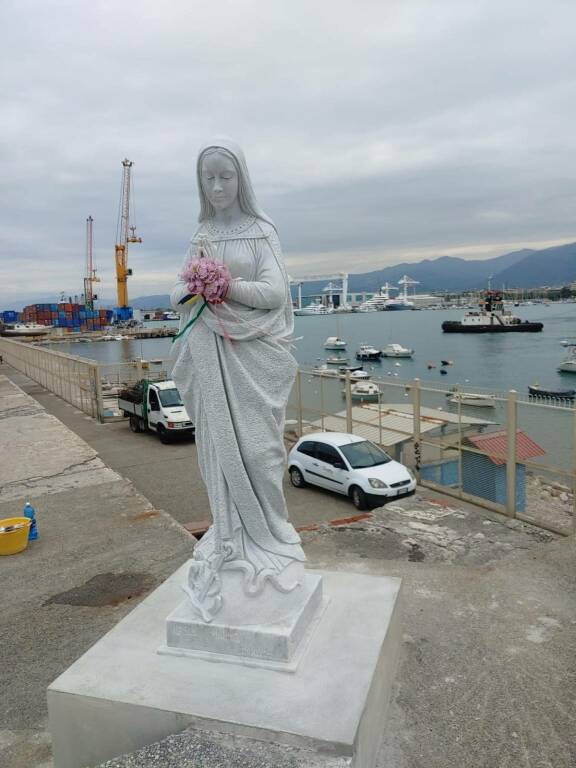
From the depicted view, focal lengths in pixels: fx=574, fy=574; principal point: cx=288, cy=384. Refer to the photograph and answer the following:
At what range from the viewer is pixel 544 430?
10.4 meters

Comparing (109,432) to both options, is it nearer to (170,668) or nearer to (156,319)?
(170,668)

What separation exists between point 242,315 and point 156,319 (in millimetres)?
152692

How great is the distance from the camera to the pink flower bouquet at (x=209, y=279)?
3.64m

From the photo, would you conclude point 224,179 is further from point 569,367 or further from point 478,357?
point 478,357

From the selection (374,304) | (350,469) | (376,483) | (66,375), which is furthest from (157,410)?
(374,304)

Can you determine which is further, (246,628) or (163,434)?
(163,434)

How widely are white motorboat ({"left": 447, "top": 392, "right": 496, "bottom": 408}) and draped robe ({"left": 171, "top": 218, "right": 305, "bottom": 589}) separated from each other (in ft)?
23.5

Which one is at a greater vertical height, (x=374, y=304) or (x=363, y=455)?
(x=374, y=304)

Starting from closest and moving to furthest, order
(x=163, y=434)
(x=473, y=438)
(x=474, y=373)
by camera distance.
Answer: (x=473, y=438) → (x=163, y=434) → (x=474, y=373)

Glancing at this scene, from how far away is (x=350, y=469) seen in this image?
11195 millimetres

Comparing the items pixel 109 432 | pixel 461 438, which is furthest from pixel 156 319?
pixel 461 438

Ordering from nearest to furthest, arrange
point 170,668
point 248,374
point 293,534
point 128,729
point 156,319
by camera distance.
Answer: point 128,729, point 170,668, point 248,374, point 293,534, point 156,319

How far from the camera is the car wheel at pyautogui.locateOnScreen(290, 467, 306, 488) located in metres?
12.3

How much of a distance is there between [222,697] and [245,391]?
1.84m
